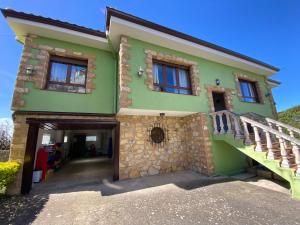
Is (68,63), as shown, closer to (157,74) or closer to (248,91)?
(157,74)

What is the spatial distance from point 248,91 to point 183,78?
15.3ft

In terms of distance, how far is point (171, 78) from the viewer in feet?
19.7

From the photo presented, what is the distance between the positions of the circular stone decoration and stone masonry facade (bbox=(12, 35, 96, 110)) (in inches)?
125

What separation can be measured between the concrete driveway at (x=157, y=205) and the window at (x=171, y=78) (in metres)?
3.72

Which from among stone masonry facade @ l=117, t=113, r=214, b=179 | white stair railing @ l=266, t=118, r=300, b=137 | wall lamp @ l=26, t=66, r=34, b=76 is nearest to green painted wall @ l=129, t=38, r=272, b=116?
stone masonry facade @ l=117, t=113, r=214, b=179

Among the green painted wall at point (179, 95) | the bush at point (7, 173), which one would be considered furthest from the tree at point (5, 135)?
the green painted wall at point (179, 95)

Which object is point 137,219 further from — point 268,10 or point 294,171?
point 268,10

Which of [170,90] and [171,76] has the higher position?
[171,76]

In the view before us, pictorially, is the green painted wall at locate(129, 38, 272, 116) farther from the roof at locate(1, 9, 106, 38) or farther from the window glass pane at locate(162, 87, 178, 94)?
the roof at locate(1, 9, 106, 38)

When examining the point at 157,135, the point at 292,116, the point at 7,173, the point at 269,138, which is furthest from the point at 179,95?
the point at 292,116

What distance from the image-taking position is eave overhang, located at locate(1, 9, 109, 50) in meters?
4.46

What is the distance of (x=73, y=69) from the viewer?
542 cm

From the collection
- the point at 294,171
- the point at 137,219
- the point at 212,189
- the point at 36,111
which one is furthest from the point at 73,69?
the point at 294,171

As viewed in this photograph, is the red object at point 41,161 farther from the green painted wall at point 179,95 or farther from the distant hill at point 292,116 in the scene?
the distant hill at point 292,116
